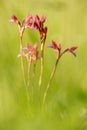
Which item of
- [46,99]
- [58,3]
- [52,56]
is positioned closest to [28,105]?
[46,99]

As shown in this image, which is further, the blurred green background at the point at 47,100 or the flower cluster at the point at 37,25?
the flower cluster at the point at 37,25

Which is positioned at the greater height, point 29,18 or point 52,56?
point 29,18

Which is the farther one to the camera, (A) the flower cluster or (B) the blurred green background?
(A) the flower cluster

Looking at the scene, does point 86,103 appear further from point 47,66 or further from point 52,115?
point 47,66

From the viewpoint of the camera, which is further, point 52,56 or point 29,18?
point 52,56

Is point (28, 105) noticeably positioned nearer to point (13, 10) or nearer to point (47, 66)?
point (47, 66)

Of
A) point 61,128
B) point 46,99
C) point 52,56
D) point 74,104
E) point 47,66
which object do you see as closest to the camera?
point 61,128

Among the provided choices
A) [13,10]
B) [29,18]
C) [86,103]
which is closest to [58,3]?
[13,10]

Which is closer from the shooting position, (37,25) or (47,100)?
(47,100)

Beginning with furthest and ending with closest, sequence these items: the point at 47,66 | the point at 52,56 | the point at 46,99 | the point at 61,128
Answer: the point at 52,56, the point at 47,66, the point at 46,99, the point at 61,128
